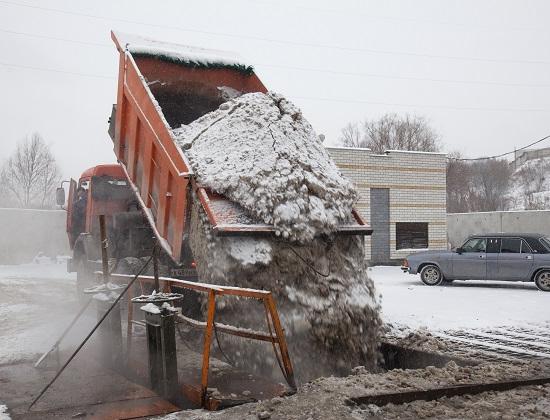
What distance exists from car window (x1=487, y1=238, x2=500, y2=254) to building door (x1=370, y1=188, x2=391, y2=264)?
6730mm

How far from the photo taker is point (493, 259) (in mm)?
14391

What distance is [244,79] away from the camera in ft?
28.7

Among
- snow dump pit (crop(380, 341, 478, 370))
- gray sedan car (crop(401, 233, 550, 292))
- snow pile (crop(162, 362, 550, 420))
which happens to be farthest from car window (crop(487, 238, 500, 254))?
snow pile (crop(162, 362, 550, 420))

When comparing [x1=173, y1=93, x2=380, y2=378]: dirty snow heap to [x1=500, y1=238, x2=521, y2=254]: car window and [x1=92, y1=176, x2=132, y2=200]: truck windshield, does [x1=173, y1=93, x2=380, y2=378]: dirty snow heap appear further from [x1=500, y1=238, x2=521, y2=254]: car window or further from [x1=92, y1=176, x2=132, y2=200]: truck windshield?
[x1=500, y1=238, x2=521, y2=254]: car window

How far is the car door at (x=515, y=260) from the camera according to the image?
14.1m

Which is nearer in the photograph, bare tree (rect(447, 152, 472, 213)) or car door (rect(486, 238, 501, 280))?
car door (rect(486, 238, 501, 280))

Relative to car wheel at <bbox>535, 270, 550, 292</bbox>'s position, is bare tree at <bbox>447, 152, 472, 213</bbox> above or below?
above

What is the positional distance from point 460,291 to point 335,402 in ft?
35.8

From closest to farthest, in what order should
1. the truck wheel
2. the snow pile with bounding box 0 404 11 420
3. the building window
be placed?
1. the snow pile with bounding box 0 404 11 420
2. the truck wheel
3. the building window

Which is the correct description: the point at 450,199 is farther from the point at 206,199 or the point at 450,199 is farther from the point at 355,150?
the point at 206,199

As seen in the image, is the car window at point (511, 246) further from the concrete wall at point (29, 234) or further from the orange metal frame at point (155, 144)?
the concrete wall at point (29, 234)

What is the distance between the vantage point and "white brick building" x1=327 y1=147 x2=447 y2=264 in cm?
2102

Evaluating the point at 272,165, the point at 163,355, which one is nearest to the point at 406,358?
the point at 272,165

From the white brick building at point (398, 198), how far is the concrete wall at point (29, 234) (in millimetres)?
13705
